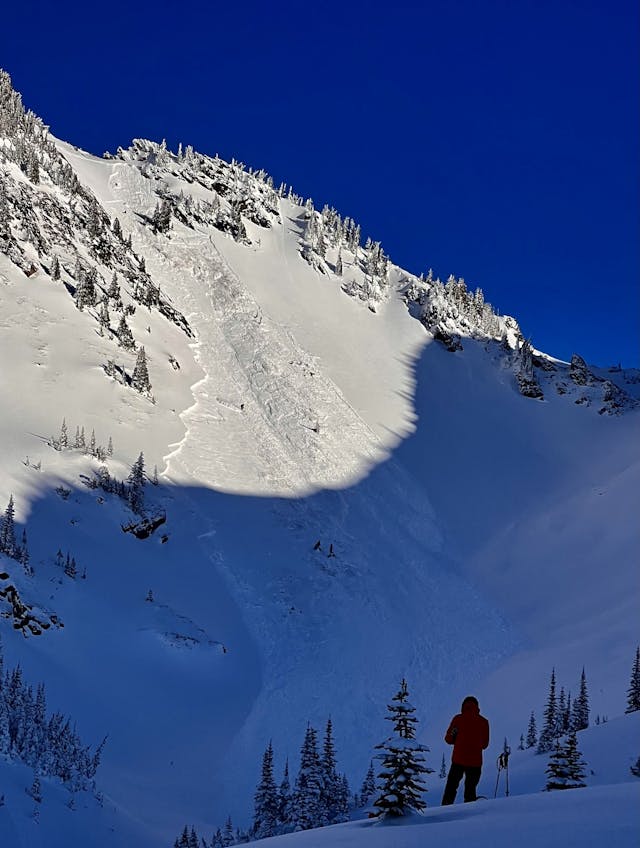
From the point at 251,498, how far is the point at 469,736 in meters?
34.8

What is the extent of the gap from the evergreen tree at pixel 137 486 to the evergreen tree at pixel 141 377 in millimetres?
9180

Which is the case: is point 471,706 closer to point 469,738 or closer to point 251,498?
point 469,738

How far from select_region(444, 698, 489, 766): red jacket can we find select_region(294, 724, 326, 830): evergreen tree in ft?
33.3

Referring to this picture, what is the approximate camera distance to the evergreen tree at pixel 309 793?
56.6 feet

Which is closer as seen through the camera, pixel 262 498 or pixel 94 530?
pixel 94 530

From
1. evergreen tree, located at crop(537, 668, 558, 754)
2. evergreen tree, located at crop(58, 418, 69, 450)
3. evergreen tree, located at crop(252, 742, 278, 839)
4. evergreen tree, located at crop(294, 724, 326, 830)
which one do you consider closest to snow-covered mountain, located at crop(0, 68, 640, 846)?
evergreen tree, located at crop(58, 418, 69, 450)

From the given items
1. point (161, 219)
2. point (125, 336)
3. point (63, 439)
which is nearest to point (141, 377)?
point (125, 336)

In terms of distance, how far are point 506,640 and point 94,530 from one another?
24.2m

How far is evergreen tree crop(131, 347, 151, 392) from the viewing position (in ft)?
154

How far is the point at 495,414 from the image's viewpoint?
71000 millimetres

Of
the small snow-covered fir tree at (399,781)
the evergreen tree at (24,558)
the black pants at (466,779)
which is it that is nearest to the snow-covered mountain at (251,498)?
the evergreen tree at (24,558)

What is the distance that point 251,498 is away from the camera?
43000 millimetres

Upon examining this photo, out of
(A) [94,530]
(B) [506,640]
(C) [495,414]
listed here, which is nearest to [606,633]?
(B) [506,640]

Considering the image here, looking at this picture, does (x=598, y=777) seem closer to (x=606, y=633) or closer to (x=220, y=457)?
(x=606, y=633)
